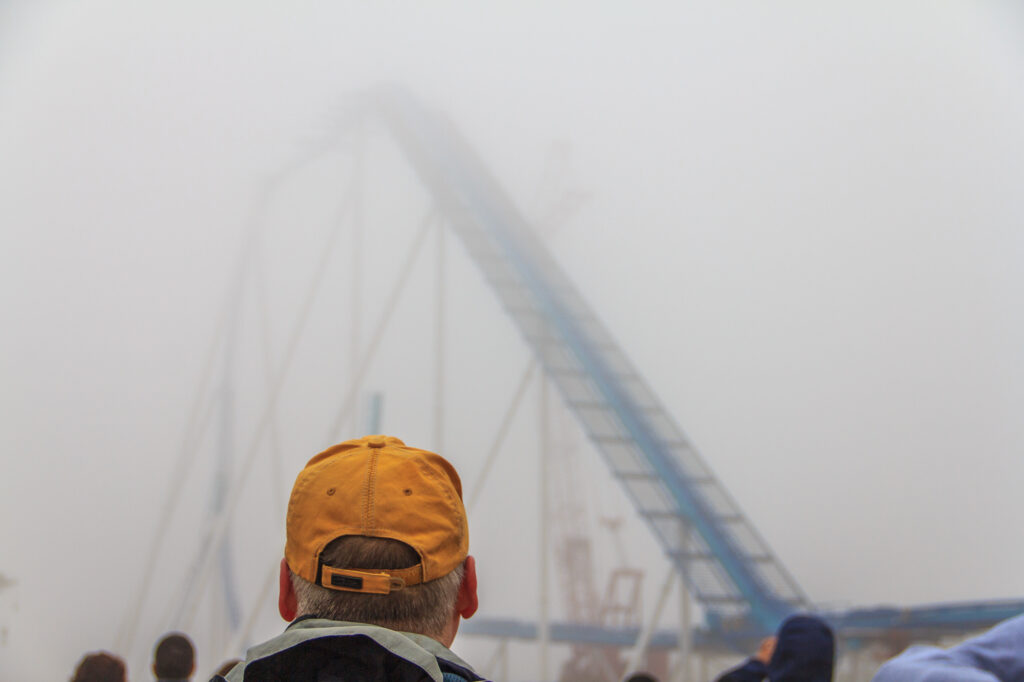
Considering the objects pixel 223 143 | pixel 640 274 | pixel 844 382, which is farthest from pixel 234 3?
pixel 844 382

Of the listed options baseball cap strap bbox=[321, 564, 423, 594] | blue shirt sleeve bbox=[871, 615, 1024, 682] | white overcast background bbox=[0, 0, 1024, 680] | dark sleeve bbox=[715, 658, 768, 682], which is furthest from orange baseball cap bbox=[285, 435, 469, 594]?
white overcast background bbox=[0, 0, 1024, 680]

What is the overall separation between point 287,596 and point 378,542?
0.12 metres

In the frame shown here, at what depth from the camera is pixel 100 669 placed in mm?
2146

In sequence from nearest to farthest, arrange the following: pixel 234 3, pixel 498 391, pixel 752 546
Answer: pixel 752 546
pixel 498 391
pixel 234 3

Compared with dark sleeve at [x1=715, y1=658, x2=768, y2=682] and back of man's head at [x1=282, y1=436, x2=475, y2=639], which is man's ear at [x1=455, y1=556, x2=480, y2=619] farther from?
dark sleeve at [x1=715, y1=658, x2=768, y2=682]

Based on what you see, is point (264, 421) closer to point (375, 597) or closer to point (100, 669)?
point (100, 669)

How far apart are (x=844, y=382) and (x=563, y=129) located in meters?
2.18

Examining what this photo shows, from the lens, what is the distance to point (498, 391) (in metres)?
4.99

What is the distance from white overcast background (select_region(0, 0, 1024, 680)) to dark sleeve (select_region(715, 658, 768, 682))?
8.44ft

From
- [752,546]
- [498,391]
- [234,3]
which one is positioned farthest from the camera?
[234,3]

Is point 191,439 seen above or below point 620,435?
above

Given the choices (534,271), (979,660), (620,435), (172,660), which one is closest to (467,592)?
(979,660)

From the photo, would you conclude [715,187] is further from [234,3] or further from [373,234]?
[234,3]

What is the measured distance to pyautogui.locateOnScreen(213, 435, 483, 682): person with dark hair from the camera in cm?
68
